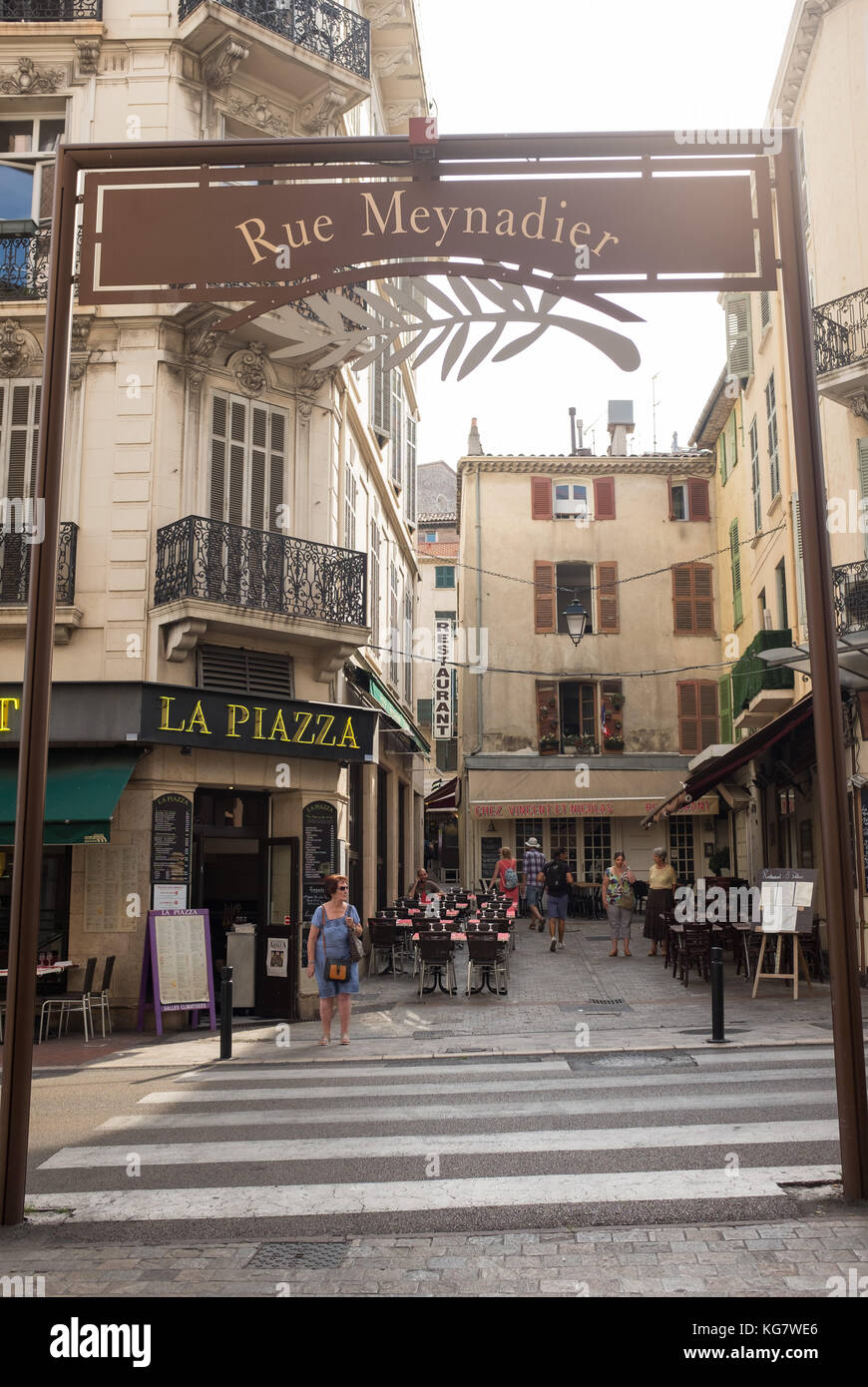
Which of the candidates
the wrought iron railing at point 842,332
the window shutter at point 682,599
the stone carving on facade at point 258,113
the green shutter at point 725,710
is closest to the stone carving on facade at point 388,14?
the stone carving on facade at point 258,113

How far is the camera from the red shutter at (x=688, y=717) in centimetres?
3450

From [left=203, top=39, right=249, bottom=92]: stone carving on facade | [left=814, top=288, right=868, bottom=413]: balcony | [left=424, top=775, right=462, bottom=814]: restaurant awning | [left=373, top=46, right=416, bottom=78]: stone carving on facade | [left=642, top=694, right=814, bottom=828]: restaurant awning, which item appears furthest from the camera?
[left=424, top=775, right=462, bottom=814]: restaurant awning

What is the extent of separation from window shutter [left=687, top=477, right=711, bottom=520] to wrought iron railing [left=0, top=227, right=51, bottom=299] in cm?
2423

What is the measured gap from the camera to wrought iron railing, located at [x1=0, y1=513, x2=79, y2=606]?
14961 millimetres

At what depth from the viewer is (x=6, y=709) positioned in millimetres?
14469

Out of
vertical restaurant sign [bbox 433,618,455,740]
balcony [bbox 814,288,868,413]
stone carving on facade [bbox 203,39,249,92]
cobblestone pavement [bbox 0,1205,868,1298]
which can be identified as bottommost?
cobblestone pavement [bbox 0,1205,868,1298]

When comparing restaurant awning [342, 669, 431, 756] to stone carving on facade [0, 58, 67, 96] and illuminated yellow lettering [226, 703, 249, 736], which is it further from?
stone carving on facade [0, 58, 67, 96]

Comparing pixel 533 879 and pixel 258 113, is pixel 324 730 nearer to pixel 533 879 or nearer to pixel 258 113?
pixel 258 113

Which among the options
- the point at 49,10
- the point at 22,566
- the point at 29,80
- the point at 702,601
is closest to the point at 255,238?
the point at 22,566

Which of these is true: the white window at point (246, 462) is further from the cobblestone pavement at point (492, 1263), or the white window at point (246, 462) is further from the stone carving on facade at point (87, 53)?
the cobblestone pavement at point (492, 1263)

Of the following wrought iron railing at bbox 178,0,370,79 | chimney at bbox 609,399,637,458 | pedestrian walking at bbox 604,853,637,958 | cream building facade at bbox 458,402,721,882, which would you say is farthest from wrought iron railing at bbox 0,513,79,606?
chimney at bbox 609,399,637,458
